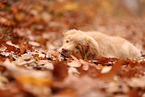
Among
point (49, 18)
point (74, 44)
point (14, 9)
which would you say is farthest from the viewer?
point (49, 18)

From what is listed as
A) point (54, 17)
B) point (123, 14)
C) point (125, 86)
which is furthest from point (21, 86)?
point (123, 14)

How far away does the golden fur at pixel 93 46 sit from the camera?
3938mm

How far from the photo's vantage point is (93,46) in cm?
398

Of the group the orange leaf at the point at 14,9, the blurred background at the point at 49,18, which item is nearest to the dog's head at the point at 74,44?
the blurred background at the point at 49,18

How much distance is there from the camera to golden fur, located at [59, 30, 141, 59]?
12.9ft

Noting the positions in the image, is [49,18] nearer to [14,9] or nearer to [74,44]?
[14,9]

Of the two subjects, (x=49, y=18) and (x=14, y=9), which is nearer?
(x=14, y=9)

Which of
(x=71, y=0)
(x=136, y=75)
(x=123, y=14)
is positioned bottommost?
(x=136, y=75)

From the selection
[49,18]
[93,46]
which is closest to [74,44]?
[93,46]

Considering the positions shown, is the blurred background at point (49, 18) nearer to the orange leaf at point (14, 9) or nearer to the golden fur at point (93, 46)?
the orange leaf at point (14, 9)

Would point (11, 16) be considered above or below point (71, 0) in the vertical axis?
below

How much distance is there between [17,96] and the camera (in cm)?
141

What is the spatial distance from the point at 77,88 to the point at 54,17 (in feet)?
28.4

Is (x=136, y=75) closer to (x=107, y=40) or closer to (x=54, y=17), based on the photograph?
(x=107, y=40)
